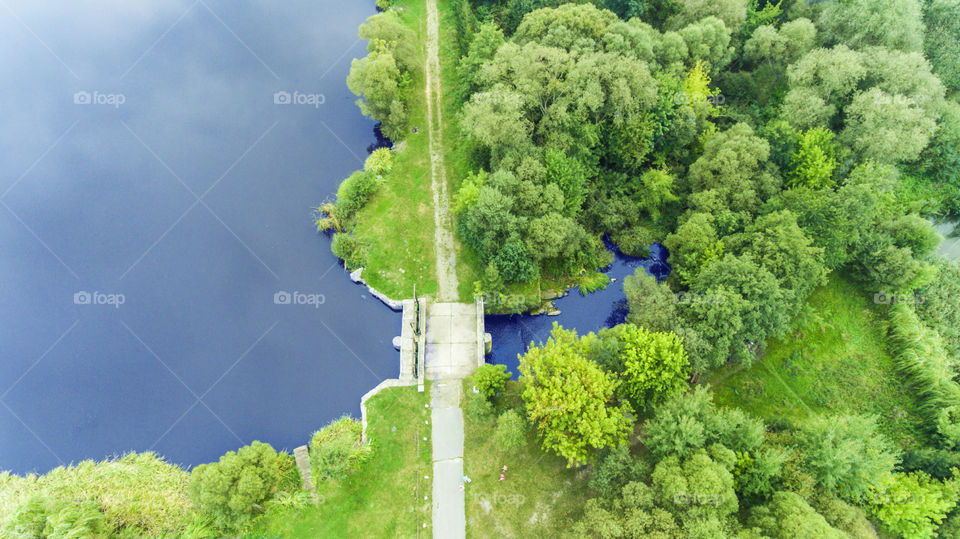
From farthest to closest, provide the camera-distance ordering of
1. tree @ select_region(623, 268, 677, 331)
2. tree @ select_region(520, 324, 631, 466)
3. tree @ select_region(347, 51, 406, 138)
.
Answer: tree @ select_region(347, 51, 406, 138), tree @ select_region(623, 268, 677, 331), tree @ select_region(520, 324, 631, 466)

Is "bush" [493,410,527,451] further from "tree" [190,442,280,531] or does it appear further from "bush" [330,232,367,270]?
"bush" [330,232,367,270]

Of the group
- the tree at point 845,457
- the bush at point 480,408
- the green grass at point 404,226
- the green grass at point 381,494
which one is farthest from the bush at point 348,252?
the tree at point 845,457

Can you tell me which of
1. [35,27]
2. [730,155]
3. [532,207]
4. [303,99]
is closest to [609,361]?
[532,207]

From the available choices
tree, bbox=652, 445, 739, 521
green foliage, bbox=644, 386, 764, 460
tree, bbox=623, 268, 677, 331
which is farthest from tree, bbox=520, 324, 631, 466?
tree, bbox=623, 268, 677, 331

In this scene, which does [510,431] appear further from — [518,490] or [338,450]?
[338,450]

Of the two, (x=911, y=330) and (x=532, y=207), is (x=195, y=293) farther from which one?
(x=911, y=330)

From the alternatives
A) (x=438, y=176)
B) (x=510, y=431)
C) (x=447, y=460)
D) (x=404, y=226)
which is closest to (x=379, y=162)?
(x=438, y=176)

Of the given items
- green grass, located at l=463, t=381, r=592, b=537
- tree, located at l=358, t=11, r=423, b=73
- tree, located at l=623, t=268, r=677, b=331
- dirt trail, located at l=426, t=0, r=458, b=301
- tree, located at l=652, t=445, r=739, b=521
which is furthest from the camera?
tree, located at l=358, t=11, r=423, b=73

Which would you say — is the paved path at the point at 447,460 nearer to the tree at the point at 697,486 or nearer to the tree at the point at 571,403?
the tree at the point at 571,403
